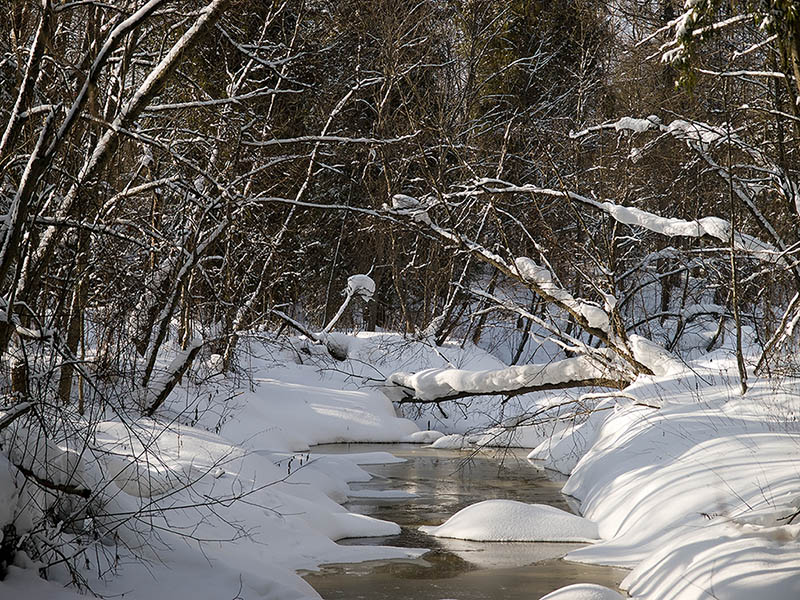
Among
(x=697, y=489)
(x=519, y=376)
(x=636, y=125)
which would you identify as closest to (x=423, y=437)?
(x=519, y=376)

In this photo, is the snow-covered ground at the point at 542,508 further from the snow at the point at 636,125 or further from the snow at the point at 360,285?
the snow at the point at 360,285

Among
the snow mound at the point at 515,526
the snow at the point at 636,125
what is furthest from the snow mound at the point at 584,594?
the snow at the point at 636,125

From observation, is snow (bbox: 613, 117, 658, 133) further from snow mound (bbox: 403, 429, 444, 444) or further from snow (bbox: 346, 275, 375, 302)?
snow mound (bbox: 403, 429, 444, 444)

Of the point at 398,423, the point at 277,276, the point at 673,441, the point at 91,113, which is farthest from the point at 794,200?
the point at 398,423

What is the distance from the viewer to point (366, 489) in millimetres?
12023

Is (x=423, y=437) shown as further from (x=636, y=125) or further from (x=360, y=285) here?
(x=636, y=125)

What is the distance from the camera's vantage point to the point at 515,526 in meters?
9.23

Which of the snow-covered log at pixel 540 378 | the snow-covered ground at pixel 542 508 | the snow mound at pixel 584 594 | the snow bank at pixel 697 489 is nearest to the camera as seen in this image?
the snow-covered ground at pixel 542 508

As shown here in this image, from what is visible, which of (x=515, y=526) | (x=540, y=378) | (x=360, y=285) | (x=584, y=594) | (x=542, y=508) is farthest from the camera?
(x=360, y=285)

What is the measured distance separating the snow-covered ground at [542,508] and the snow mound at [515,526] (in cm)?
2

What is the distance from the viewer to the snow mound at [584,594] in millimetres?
6043

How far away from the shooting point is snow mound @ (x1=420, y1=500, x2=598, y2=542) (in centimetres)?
905

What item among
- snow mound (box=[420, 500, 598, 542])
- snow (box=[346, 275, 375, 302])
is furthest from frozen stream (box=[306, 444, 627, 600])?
snow (box=[346, 275, 375, 302])

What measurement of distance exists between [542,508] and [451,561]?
6.67 ft
